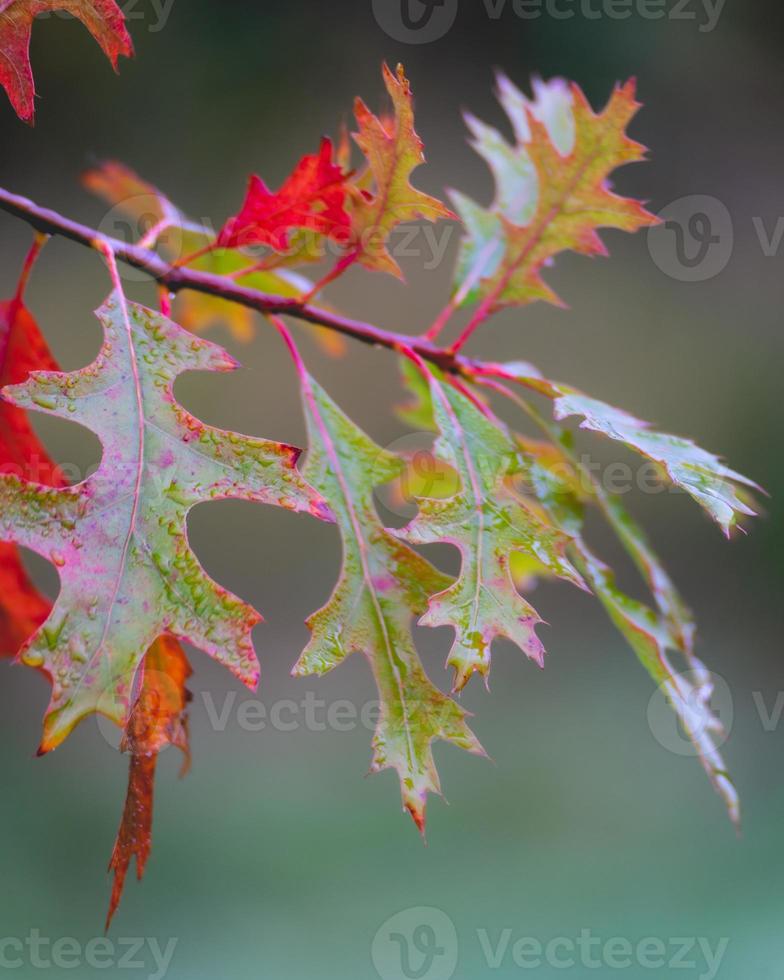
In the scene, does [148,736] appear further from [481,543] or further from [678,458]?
[678,458]

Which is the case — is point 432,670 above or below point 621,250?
below

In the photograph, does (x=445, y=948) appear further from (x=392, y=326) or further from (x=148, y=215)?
(x=392, y=326)

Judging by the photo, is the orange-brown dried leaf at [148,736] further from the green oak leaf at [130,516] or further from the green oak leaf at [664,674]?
the green oak leaf at [664,674]

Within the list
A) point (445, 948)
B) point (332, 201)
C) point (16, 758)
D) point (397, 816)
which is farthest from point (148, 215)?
point (16, 758)

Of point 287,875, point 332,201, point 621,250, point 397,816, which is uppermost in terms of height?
point 621,250

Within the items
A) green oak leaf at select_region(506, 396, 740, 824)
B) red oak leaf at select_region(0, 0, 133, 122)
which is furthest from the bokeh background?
red oak leaf at select_region(0, 0, 133, 122)

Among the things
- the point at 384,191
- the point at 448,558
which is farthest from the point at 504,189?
the point at 448,558

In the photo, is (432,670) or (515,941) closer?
(515,941)
